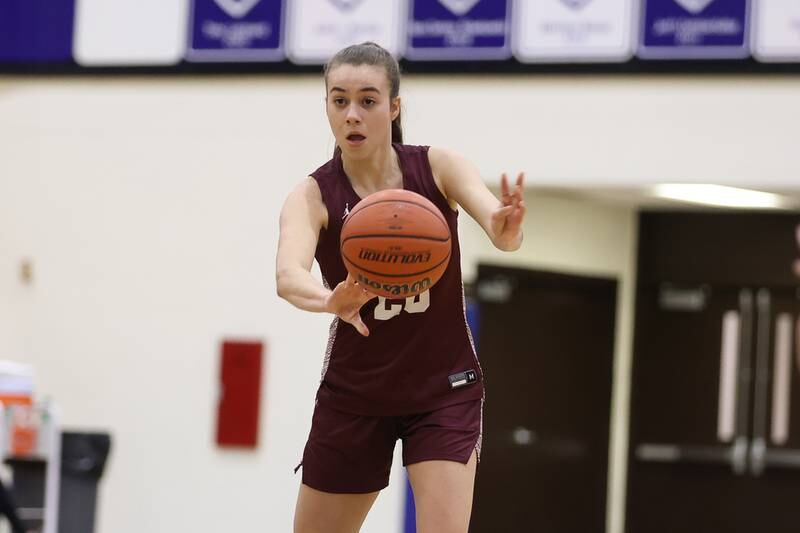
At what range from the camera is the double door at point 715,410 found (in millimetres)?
9086

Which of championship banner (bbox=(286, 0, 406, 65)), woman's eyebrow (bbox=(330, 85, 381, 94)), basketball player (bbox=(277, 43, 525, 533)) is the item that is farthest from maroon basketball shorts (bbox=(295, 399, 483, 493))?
championship banner (bbox=(286, 0, 406, 65))

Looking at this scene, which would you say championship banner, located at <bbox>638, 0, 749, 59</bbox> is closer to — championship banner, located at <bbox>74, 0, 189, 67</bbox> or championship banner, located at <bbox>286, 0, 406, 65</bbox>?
championship banner, located at <bbox>286, 0, 406, 65</bbox>

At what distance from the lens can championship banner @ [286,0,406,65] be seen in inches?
311

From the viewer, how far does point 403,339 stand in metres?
3.92

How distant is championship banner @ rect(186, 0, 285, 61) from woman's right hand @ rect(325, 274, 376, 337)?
4.88 m

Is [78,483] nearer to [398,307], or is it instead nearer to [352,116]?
[398,307]

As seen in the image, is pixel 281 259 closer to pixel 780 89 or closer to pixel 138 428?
pixel 780 89

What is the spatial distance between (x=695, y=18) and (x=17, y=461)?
429 cm

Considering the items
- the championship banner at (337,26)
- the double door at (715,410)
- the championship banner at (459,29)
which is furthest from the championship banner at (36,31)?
the double door at (715,410)

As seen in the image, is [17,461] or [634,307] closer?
[17,461]

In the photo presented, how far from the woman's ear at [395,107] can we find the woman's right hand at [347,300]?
2.32ft

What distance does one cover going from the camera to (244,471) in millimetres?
8250

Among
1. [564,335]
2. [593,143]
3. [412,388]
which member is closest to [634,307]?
[564,335]

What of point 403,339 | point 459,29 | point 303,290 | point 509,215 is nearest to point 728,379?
point 459,29
